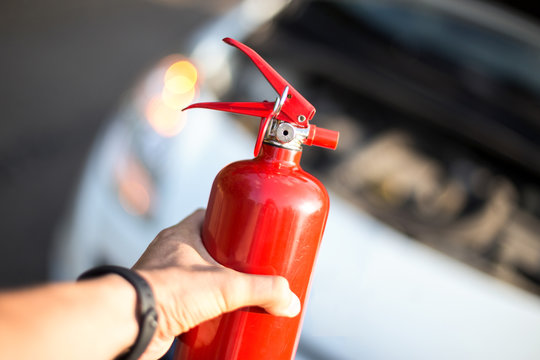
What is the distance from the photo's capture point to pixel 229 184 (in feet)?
3.12

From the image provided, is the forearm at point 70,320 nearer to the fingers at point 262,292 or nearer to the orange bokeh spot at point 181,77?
the fingers at point 262,292

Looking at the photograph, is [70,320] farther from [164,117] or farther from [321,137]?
[164,117]

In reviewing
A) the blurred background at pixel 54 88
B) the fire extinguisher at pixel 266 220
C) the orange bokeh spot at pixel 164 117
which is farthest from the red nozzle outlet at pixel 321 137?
the blurred background at pixel 54 88

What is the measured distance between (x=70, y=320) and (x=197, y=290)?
0.66ft

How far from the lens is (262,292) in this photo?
88 centimetres

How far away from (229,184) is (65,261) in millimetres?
1496

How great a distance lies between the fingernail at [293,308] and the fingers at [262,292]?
1cm

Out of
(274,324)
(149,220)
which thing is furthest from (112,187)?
(274,324)

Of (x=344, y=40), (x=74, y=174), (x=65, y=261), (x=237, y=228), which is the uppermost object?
(x=344, y=40)

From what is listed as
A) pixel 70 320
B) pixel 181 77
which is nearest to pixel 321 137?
pixel 70 320

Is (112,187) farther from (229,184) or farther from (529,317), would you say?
(529,317)

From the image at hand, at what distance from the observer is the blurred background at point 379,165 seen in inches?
62.4

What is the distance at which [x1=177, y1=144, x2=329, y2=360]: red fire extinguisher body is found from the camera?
3.05ft

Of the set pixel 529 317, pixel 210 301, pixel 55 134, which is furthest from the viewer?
pixel 55 134
